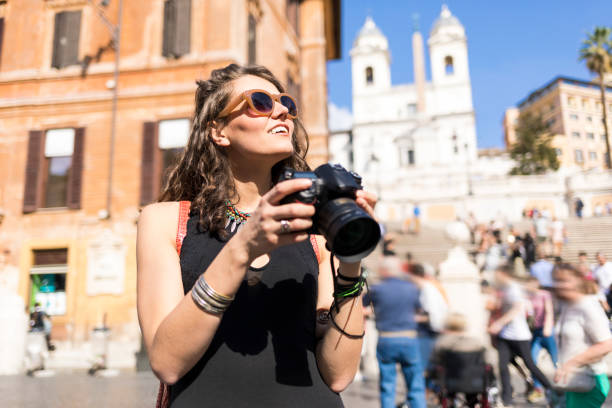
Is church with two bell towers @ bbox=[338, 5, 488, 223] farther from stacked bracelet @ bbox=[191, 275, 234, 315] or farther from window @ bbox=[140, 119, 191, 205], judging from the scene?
stacked bracelet @ bbox=[191, 275, 234, 315]

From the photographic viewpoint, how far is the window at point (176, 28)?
13.5 metres

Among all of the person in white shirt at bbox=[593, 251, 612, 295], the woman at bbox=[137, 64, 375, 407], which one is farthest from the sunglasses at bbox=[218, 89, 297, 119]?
the person in white shirt at bbox=[593, 251, 612, 295]

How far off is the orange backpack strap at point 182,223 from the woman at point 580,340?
339 cm

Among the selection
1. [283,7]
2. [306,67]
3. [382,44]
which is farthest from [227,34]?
[382,44]

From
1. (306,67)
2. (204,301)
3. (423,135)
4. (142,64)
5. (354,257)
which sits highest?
(423,135)

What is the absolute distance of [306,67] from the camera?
19922mm

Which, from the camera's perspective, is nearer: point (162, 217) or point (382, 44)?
point (162, 217)

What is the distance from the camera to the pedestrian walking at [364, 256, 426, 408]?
16.1 feet

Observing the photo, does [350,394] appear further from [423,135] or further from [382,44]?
[382,44]

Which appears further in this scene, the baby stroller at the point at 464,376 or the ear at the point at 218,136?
the baby stroller at the point at 464,376

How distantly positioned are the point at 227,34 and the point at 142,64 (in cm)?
264

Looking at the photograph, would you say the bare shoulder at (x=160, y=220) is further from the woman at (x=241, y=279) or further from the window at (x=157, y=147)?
the window at (x=157, y=147)

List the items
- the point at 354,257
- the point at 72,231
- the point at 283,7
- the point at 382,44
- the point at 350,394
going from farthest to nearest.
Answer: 1. the point at 382,44
2. the point at 283,7
3. the point at 72,231
4. the point at 350,394
5. the point at 354,257

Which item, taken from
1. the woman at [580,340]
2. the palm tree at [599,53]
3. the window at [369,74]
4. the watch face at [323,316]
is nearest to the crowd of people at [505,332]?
the woman at [580,340]
